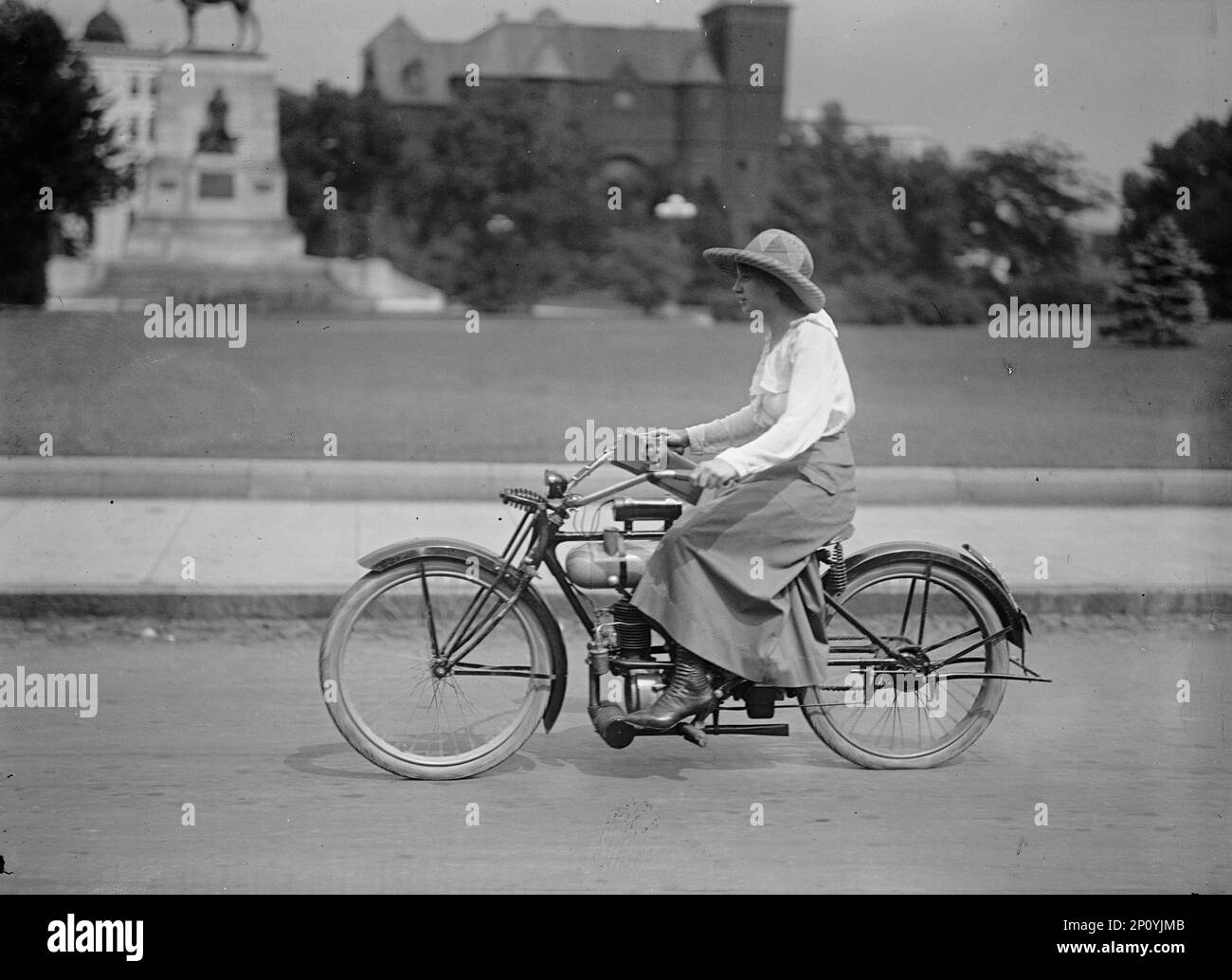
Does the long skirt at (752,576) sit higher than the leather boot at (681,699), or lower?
higher

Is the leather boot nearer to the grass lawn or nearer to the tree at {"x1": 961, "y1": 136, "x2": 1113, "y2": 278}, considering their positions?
the grass lawn

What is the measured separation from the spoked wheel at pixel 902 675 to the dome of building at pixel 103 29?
36943mm

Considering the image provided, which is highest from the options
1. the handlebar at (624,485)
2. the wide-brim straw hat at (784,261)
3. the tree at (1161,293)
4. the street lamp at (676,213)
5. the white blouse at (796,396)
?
the street lamp at (676,213)

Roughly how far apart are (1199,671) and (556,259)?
5498 cm

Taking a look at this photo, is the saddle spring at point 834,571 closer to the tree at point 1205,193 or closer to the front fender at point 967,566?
the front fender at point 967,566

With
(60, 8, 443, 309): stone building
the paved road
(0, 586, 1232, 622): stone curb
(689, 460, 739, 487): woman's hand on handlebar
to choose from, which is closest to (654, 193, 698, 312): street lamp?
(60, 8, 443, 309): stone building

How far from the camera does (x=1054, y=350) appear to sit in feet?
87.0

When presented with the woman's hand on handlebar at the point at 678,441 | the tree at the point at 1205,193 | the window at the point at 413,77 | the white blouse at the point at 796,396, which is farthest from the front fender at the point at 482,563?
the window at the point at 413,77

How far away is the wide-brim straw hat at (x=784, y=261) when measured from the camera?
5375 millimetres

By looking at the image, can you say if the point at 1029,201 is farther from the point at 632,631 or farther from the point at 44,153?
the point at 632,631

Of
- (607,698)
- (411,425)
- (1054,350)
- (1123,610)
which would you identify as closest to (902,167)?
(1054,350)

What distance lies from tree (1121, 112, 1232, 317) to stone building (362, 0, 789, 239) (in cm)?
4503

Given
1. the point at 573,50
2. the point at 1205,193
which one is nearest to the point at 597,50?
the point at 573,50

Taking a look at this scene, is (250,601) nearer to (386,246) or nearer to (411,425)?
(411,425)
